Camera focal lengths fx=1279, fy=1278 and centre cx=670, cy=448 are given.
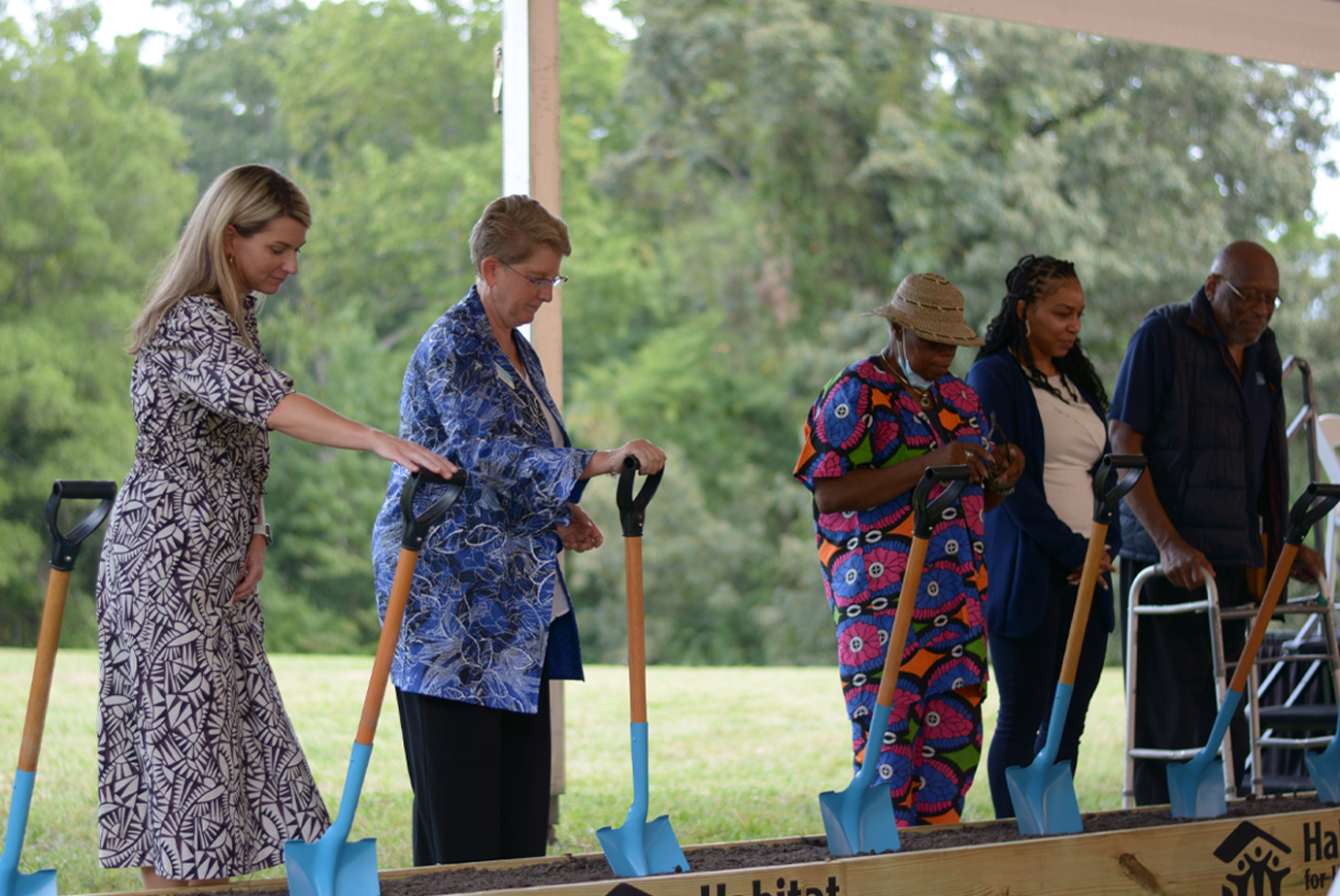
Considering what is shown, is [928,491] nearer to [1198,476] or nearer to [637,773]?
[637,773]

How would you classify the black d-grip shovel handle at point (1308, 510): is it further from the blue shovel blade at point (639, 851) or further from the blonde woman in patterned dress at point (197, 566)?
the blonde woman in patterned dress at point (197, 566)

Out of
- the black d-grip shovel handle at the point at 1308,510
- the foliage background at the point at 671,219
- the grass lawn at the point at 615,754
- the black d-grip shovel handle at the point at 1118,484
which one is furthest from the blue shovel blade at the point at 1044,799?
the foliage background at the point at 671,219

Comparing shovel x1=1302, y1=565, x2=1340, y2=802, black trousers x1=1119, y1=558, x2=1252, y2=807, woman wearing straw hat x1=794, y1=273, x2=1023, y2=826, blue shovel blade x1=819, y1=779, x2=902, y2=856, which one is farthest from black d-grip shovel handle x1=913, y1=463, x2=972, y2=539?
black trousers x1=1119, y1=558, x2=1252, y2=807

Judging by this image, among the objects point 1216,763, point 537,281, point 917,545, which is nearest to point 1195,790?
point 1216,763

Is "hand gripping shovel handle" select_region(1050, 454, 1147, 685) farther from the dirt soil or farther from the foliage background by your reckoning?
the foliage background

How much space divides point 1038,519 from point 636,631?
118 cm

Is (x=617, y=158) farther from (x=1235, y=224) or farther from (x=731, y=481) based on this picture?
(x=1235, y=224)

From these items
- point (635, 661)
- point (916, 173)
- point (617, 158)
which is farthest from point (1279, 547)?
point (617, 158)

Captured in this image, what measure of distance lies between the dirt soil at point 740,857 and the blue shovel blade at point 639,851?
3cm

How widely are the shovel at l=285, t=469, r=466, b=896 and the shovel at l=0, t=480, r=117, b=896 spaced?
370mm

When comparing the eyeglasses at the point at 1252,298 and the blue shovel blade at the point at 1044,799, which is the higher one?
the eyeglasses at the point at 1252,298

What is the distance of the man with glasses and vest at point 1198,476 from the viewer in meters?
3.33

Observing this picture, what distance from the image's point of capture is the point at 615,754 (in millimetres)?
7703

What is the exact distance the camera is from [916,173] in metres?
12.4
